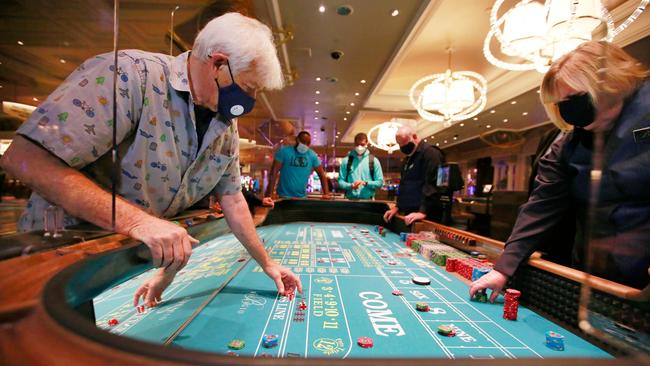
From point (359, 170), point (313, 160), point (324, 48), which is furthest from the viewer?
point (324, 48)

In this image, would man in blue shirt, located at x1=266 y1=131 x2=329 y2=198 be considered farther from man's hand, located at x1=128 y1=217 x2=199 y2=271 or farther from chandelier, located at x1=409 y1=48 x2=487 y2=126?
man's hand, located at x1=128 y1=217 x2=199 y2=271

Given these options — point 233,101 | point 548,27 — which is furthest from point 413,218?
point 548,27

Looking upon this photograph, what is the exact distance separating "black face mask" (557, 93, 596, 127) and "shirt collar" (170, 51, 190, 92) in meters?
1.35

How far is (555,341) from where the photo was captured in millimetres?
865

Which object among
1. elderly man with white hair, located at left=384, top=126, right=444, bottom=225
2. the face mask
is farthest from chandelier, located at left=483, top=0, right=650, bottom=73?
the face mask

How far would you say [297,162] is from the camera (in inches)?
186

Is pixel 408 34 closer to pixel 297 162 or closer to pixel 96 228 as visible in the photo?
pixel 297 162

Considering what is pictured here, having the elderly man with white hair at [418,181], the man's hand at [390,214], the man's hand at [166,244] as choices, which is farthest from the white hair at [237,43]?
the man's hand at [390,214]

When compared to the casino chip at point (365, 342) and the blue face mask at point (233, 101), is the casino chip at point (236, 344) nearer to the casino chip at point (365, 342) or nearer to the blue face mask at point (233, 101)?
the casino chip at point (365, 342)

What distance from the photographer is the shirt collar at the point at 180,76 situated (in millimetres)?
1116

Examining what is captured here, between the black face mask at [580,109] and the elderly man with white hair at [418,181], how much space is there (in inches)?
67.8

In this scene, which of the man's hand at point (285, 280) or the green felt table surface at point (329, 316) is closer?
the green felt table surface at point (329, 316)

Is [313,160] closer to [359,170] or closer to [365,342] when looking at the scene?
[359,170]

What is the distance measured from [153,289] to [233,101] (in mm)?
681
